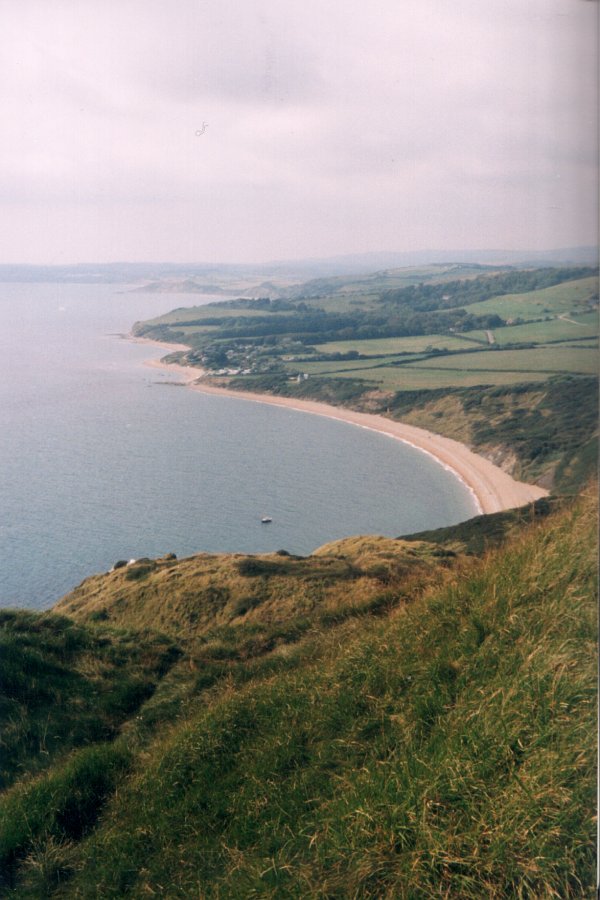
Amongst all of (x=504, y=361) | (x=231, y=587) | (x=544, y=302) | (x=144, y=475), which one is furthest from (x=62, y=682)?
(x=504, y=361)

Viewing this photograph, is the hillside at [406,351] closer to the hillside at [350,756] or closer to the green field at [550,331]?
the green field at [550,331]

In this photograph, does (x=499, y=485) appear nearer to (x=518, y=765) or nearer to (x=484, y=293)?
(x=484, y=293)

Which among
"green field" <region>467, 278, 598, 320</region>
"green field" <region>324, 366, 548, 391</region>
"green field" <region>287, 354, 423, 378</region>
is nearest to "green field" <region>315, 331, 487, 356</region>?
"green field" <region>287, 354, 423, 378</region>

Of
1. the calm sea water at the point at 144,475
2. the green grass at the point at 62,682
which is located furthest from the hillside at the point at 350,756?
the calm sea water at the point at 144,475

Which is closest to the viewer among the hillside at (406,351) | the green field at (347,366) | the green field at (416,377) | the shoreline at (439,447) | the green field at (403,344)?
the hillside at (406,351)

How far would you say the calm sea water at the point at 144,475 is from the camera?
39.5ft

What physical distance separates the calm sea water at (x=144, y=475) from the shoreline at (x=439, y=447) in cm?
37

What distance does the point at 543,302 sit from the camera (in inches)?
327

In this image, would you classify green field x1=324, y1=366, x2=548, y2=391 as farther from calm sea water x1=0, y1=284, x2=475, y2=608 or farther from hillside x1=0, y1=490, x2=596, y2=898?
hillside x1=0, y1=490, x2=596, y2=898

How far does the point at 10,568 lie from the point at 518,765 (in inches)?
448

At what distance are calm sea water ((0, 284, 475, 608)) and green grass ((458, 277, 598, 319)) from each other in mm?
3868

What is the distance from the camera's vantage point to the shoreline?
13656mm

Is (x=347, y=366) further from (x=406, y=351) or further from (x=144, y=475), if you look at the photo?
(x=144, y=475)

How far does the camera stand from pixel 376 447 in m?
16.3
